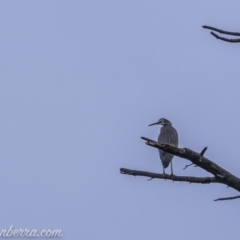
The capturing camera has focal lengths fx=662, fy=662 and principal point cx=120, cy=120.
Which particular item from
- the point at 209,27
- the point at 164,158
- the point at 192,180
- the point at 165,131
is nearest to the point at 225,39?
the point at 209,27

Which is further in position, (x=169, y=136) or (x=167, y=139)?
(x=169, y=136)

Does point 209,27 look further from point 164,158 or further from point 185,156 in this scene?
point 164,158

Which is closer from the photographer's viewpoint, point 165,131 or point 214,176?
point 214,176

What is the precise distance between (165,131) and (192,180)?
9.34 m

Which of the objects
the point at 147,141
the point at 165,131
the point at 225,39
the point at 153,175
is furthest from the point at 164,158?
the point at 225,39

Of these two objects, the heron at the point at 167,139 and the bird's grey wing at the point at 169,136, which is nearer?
the heron at the point at 167,139

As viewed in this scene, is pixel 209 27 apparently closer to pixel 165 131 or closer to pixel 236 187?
pixel 236 187

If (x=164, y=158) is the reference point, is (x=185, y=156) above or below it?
above

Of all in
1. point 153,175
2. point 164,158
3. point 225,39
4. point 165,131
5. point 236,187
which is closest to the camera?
point 225,39

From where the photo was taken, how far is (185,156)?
640 centimetres

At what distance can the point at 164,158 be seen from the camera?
48.9 ft

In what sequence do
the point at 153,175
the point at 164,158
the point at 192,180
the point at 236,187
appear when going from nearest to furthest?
1. the point at 236,187
2. the point at 192,180
3. the point at 153,175
4. the point at 164,158

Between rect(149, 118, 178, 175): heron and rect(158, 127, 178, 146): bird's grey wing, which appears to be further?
rect(158, 127, 178, 146): bird's grey wing

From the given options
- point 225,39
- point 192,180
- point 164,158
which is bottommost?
point 164,158
